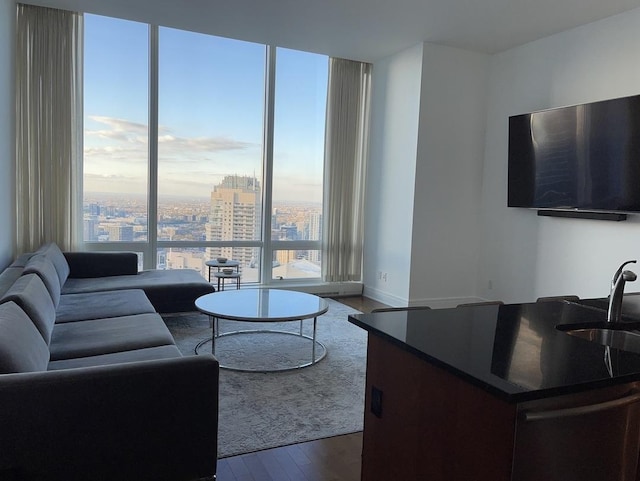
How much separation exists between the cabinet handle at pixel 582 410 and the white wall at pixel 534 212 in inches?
131

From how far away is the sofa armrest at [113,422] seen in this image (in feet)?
5.18

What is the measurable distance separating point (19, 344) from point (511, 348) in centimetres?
185

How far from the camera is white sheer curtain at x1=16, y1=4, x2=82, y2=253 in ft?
Answer: 15.7

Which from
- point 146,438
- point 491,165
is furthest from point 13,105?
point 491,165

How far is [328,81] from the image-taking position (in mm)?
6113

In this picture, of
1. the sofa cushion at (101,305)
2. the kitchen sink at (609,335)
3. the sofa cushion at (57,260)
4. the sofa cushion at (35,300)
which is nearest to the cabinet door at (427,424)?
the kitchen sink at (609,335)

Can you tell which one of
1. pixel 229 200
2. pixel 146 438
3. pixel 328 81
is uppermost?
pixel 328 81

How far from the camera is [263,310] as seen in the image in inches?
145

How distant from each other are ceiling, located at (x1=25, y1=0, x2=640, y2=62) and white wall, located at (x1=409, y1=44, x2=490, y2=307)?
12.6 inches

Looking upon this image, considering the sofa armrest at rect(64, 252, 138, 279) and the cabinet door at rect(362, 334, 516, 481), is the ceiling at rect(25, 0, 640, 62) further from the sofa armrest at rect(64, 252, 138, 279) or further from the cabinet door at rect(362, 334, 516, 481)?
the cabinet door at rect(362, 334, 516, 481)

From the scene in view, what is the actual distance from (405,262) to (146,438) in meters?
4.23

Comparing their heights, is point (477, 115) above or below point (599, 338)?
above

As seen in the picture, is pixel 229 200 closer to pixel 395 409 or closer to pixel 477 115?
pixel 477 115

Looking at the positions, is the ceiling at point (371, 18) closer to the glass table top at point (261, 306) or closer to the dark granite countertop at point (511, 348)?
the glass table top at point (261, 306)
